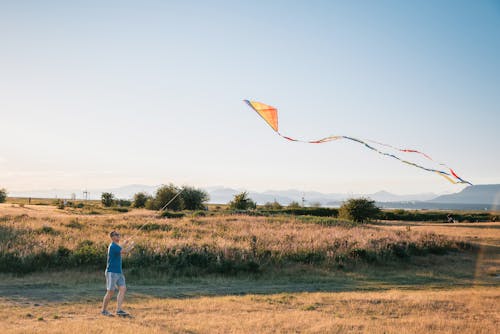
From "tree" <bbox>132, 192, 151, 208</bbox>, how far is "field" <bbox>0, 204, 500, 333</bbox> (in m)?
52.4

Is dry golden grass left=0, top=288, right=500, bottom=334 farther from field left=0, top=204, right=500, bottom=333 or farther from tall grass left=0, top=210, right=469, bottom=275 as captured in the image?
tall grass left=0, top=210, right=469, bottom=275

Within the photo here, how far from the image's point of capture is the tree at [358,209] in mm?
53000

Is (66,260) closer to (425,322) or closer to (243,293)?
(243,293)

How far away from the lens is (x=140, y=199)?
272 ft

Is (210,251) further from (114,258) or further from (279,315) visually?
(114,258)

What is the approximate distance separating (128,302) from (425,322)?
8695 mm

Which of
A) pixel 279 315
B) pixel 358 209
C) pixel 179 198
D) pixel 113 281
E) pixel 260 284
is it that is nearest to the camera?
pixel 113 281

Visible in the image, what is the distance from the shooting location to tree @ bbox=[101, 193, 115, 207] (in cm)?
8900

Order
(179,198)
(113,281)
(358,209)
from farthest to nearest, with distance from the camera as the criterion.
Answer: (179,198) < (358,209) < (113,281)

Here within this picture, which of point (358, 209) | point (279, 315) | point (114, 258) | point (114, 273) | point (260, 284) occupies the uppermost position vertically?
point (358, 209)

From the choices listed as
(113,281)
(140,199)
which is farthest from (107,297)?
(140,199)

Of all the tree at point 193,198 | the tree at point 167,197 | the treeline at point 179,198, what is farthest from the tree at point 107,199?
the tree at point 193,198

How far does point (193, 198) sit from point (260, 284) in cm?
4845

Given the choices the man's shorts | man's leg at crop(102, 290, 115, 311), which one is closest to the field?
man's leg at crop(102, 290, 115, 311)
